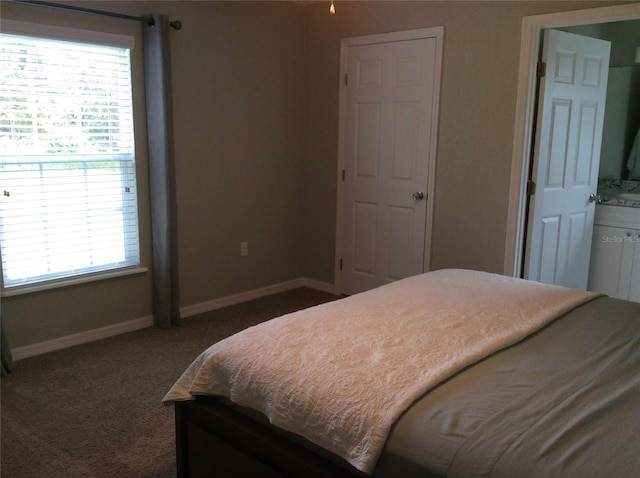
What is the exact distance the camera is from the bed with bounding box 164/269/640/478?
1.34 meters

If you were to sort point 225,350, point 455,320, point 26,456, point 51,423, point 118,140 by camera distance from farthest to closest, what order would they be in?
point 118,140 → point 51,423 → point 26,456 → point 455,320 → point 225,350

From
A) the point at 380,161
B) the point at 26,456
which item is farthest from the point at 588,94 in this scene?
the point at 26,456

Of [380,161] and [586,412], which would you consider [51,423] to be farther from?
[380,161]

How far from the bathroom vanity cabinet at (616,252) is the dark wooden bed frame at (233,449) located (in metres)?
3.42

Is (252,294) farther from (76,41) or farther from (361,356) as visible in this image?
(361,356)

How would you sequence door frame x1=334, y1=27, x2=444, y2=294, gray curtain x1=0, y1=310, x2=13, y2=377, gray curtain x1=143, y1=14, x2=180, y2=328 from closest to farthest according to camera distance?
1. gray curtain x1=0, y1=310, x2=13, y2=377
2. gray curtain x1=143, y1=14, x2=180, y2=328
3. door frame x1=334, y1=27, x2=444, y2=294

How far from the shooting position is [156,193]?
12.2 feet

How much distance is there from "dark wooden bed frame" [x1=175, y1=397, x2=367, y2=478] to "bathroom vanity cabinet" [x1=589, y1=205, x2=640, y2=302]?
342 centimetres

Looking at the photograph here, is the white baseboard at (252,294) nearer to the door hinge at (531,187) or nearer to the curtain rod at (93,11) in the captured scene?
the door hinge at (531,187)

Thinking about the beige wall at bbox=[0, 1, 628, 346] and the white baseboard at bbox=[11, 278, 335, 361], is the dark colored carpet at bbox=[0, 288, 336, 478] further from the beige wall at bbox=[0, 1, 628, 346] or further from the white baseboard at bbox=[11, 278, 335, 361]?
the beige wall at bbox=[0, 1, 628, 346]

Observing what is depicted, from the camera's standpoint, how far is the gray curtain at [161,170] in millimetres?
3553

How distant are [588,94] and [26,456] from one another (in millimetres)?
3904

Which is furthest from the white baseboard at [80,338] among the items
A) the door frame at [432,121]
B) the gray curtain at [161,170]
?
the door frame at [432,121]

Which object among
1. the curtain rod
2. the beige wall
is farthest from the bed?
the curtain rod
